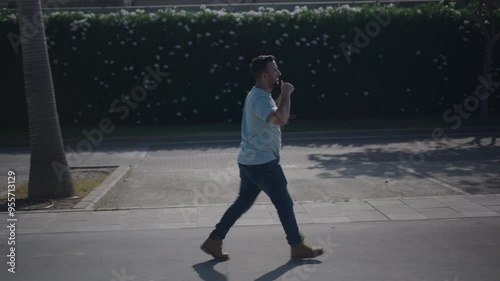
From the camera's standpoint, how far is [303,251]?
6.39 metres

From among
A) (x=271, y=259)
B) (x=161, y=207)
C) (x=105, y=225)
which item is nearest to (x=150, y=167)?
(x=161, y=207)

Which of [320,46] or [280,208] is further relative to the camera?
[320,46]

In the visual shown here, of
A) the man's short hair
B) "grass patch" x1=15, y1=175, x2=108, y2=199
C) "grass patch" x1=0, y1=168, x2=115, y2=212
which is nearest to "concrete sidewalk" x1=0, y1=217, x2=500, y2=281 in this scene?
"grass patch" x1=0, y1=168, x2=115, y2=212

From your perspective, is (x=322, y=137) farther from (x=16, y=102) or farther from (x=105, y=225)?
(x=105, y=225)

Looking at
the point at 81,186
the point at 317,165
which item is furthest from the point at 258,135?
the point at 317,165

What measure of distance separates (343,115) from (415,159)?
814 cm

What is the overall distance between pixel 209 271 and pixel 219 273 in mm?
108

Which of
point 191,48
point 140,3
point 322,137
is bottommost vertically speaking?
point 322,137

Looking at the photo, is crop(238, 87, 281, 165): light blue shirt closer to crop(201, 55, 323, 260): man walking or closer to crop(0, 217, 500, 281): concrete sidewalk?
crop(201, 55, 323, 260): man walking

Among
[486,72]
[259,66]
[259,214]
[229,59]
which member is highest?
[259,66]

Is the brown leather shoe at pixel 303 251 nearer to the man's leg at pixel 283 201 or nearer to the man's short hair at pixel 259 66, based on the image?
the man's leg at pixel 283 201

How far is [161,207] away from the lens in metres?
→ 8.91

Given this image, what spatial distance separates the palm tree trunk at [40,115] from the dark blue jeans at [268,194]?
3.96 metres

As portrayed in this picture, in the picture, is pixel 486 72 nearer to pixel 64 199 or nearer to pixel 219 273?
pixel 64 199
